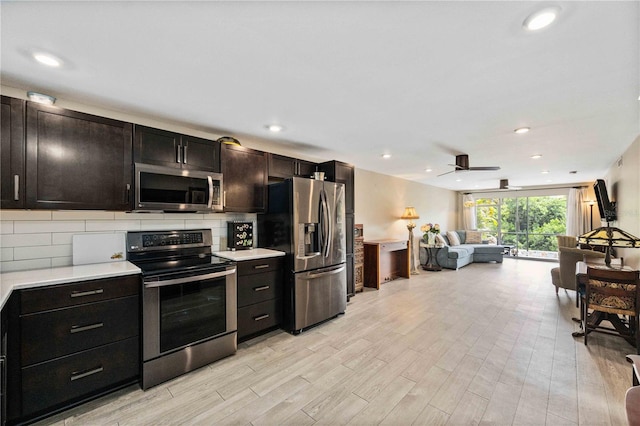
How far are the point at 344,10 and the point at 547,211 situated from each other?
1051cm

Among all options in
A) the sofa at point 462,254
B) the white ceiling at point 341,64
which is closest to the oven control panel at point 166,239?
the white ceiling at point 341,64

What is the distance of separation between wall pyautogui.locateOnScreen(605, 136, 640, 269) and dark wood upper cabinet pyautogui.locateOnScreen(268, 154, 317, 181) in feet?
13.4

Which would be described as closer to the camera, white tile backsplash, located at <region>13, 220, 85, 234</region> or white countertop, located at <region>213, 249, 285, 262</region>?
white tile backsplash, located at <region>13, 220, 85, 234</region>

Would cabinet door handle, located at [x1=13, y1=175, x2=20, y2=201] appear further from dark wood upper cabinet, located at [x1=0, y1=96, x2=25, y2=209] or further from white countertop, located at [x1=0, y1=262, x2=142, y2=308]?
white countertop, located at [x1=0, y1=262, x2=142, y2=308]

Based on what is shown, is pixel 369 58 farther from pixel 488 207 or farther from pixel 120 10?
pixel 488 207

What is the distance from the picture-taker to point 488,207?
9688 mm

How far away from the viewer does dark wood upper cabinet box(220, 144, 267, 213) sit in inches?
118

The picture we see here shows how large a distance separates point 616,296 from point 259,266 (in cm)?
374

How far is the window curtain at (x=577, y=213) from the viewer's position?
7.52m

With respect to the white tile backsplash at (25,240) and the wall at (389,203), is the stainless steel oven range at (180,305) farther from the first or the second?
the wall at (389,203)

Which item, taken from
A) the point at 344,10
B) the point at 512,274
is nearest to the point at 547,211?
the point at 512,274

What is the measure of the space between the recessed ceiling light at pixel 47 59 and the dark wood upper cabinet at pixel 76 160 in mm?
386

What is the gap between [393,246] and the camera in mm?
5570

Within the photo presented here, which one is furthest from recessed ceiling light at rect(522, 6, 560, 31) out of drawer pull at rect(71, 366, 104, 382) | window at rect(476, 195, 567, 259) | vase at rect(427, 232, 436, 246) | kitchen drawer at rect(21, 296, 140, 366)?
window at rect(476, 195, 567, 259)
